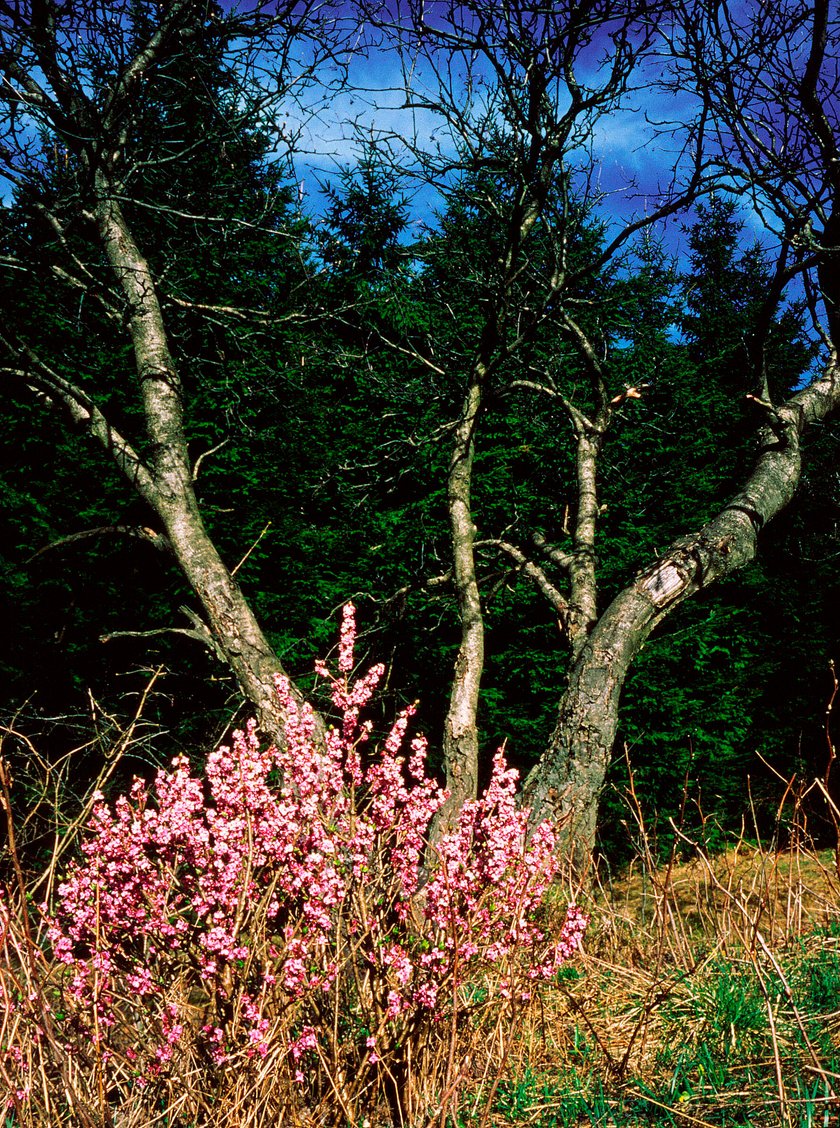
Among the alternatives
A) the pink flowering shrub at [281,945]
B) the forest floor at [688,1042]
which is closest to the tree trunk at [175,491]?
the pink flowering shrub at [281,945]

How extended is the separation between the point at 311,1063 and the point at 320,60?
15.1ft

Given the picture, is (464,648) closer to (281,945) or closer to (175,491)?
(175,491)

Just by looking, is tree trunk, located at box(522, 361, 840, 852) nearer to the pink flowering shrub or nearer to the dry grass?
the dry grass

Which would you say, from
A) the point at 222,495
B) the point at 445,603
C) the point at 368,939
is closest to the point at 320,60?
the point at 222,495

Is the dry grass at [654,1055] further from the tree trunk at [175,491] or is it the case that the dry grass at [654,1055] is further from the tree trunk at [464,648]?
the tree trunk at [175,491]

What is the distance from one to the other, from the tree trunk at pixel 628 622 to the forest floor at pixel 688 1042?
762 millimetres

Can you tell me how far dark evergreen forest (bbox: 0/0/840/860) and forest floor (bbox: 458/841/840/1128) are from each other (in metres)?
0.84

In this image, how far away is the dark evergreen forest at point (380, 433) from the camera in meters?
4.45

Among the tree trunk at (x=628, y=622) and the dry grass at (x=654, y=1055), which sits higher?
the tree trunk at (x=628, y=622)

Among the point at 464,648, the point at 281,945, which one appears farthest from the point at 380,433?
the point at 281,945

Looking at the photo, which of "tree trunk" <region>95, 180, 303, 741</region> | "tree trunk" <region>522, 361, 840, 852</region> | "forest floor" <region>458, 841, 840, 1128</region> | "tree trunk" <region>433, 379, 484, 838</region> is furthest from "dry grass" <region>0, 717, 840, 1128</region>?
"tree trunk" <region>95, 180, 303, 741</region>

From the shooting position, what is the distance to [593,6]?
4535 mm

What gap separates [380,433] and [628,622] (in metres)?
3.51

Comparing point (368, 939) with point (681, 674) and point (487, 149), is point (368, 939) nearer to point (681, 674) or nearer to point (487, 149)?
point (487, 149)
